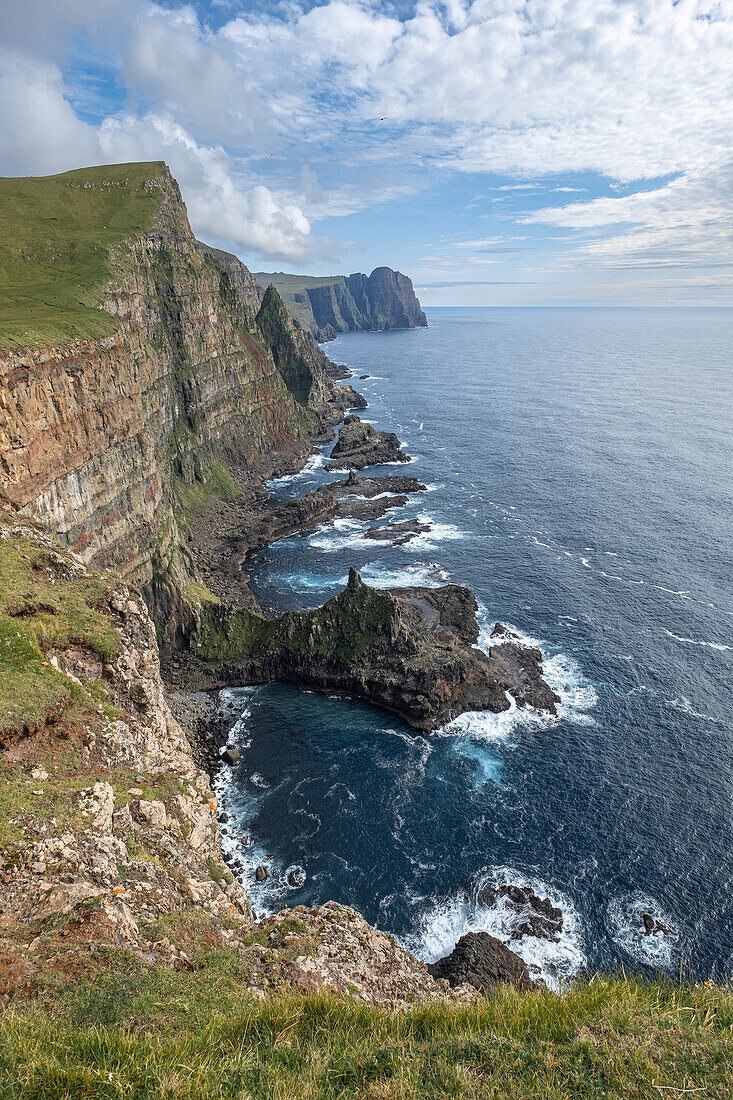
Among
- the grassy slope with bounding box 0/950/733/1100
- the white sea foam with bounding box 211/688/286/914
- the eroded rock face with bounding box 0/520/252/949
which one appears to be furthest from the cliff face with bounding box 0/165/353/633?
the grassy slope with bounding box 0/950/733/1100

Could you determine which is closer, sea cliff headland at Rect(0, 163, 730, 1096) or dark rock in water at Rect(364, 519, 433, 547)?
sea cliff headland at Rect(0, 163, 730, 1096)

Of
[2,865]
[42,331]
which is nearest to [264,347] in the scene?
[42,331]

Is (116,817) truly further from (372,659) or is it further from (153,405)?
(153,405)

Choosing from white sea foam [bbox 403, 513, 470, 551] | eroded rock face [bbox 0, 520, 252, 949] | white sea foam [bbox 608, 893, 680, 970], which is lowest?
white sea foam [bbox 608, 893, 680, 970]

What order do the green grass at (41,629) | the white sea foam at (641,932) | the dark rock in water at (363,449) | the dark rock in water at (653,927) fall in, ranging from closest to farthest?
the green grass at (41,629), the white sea foam at (641,932), the dark rock in water at (653,927), the dark rock in water at (363,449)

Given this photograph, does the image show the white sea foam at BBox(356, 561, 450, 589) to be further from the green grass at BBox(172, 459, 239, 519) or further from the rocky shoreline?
the green grass at BBox(172, 459, 239, 519)

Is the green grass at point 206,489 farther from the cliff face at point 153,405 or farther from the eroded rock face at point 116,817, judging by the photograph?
the eroded rock face at point 116,817

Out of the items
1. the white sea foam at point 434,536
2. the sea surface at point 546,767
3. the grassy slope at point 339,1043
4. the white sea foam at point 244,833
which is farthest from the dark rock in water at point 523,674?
the grassy slope at point 339,1043
